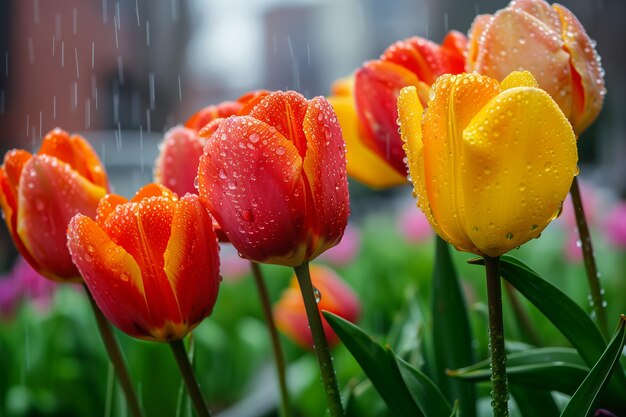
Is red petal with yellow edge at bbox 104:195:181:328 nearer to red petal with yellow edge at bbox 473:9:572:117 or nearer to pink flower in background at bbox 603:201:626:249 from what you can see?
red petal with yellow edge at bbox 473:9:572:117

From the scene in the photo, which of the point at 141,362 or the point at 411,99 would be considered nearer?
the point at 411,99

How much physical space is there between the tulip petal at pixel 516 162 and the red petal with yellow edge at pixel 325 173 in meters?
0.09

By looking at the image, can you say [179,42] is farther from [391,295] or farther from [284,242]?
[284,242]

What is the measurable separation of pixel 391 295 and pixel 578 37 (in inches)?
42.8

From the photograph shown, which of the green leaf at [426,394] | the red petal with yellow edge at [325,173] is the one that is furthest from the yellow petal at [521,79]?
the green leaf at [426,394]

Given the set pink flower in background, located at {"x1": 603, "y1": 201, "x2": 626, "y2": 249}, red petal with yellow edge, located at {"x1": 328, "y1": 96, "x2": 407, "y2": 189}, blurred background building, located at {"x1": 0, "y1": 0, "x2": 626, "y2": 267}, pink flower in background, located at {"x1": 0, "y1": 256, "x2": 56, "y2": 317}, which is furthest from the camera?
blurred background building, located at {"x1": 0, "y1": 0, "x2": 626, "y2": 267}

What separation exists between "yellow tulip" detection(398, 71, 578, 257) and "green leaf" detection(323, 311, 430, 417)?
0.42 feet

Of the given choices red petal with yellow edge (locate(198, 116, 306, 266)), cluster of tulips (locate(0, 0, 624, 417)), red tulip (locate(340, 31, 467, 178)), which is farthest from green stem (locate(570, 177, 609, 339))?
red petal with yellow edge (locate(198, 116, 306, 266))

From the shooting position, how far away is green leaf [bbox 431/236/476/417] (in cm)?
69

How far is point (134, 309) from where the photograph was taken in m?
0.49

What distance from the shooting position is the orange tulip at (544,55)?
1.79 ft

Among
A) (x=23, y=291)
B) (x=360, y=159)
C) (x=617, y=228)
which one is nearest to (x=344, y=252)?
(x=617, y=228)

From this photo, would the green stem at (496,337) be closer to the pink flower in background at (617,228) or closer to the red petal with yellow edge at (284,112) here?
the red petal with yellow edge at (284,112)

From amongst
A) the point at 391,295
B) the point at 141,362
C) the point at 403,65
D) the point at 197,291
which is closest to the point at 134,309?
the point at 197,291
